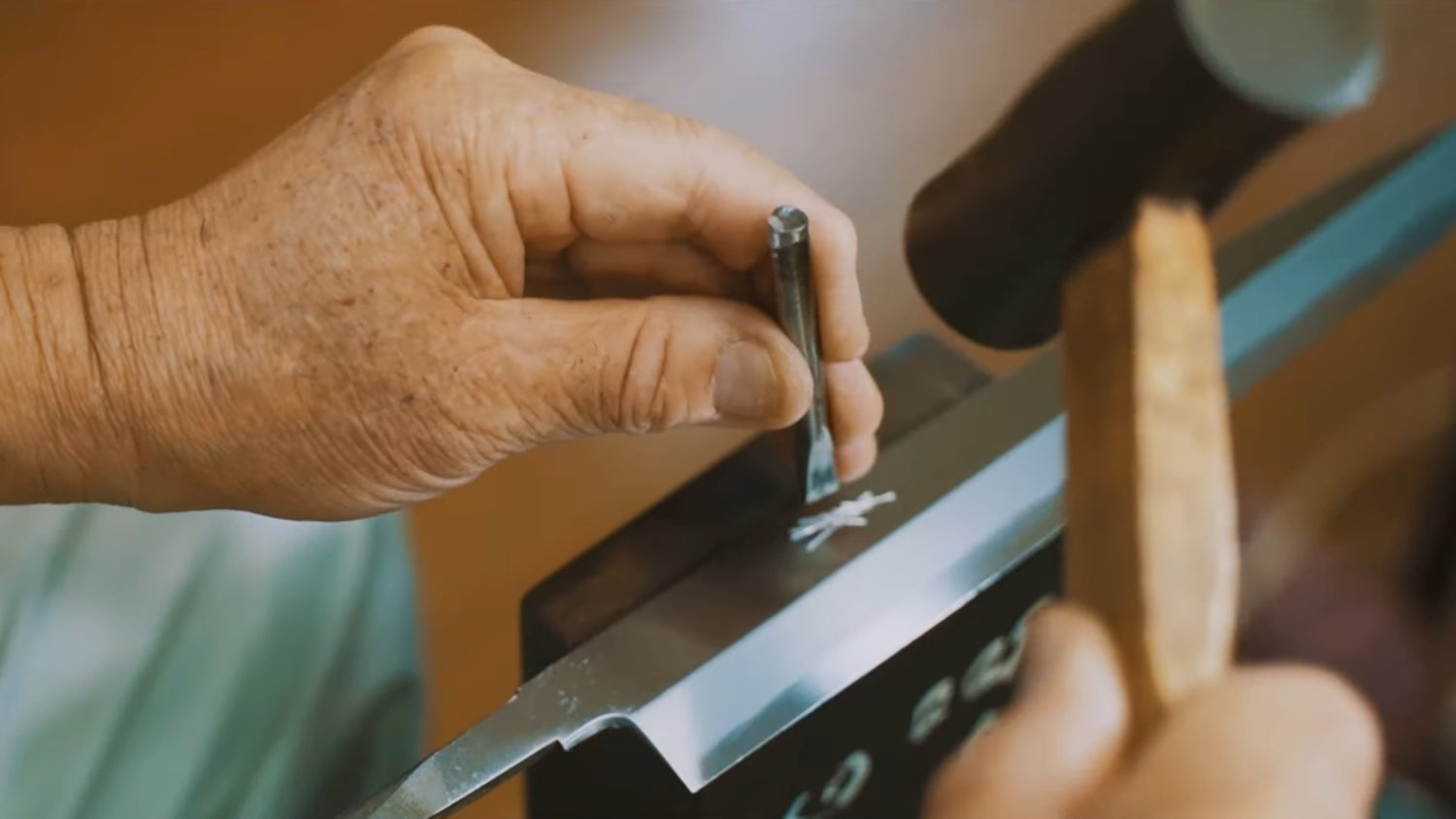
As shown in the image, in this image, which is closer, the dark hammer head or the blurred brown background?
the dark hammer head

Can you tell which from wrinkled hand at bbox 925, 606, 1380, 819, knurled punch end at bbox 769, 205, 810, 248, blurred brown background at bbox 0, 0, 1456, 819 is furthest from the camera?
blurred brown background at bbox 0, 0, 1456, 819

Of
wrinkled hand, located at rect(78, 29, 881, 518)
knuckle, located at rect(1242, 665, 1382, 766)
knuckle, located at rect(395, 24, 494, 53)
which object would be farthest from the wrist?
knuckle, located at rect(1242, 665, 1382, 766)

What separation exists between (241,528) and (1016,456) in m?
0.27

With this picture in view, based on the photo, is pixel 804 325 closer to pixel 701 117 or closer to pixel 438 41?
pixel 438 41

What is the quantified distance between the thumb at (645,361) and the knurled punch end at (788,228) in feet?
0.12

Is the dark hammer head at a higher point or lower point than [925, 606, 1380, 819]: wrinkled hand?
higher

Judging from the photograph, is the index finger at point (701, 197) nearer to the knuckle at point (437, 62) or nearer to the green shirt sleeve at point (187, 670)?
the knuckle at point (437, 62)

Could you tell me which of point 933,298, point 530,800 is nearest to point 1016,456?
point 933,298

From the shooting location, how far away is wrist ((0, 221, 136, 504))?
36 centimetres

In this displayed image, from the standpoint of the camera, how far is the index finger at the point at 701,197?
0.37 m

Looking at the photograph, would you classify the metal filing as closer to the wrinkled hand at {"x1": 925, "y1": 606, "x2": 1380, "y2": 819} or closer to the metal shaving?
the metal shaving

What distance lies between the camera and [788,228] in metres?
0.35

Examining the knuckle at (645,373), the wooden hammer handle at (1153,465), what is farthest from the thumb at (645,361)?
the wooden hammer handle at (1153,465)

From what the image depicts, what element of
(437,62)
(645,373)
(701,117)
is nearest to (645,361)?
(645,373)
